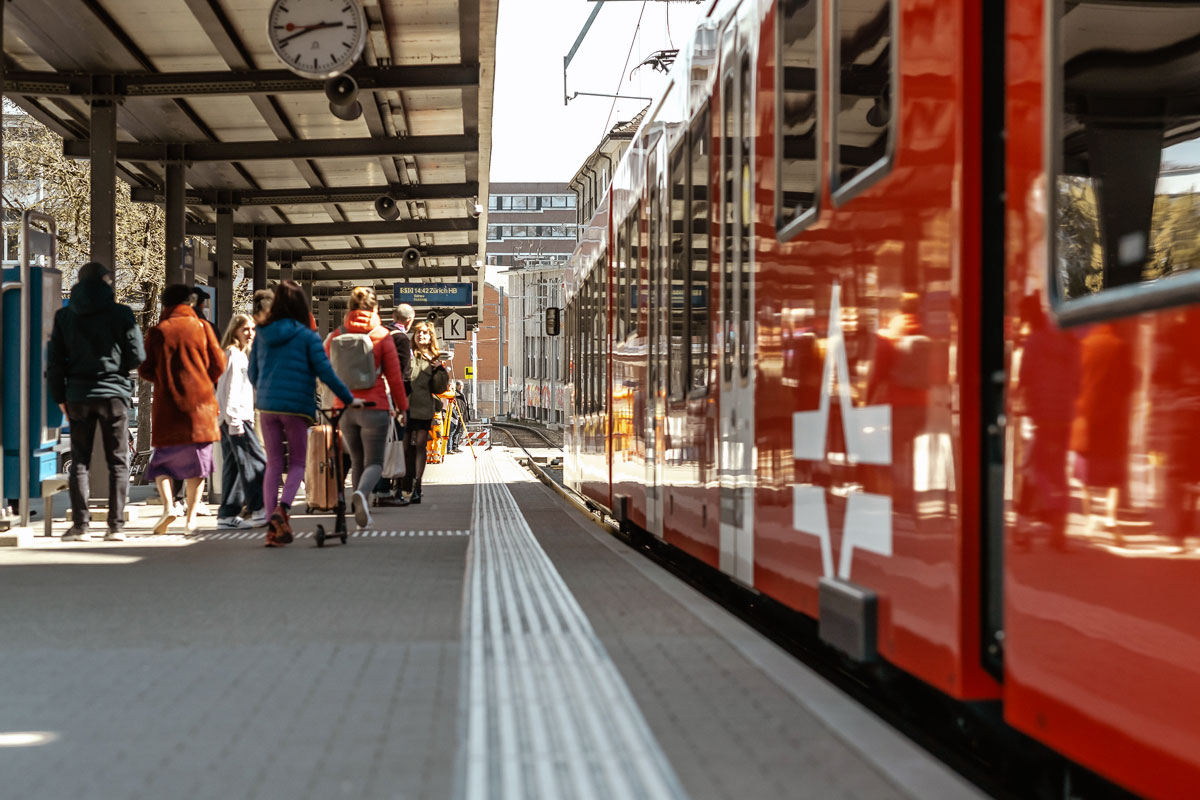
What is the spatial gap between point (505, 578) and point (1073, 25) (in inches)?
220

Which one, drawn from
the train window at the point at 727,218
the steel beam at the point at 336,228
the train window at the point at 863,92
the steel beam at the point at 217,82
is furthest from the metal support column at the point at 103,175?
the steel beam at the point at 336,228

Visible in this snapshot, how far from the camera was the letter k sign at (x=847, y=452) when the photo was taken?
4.75m

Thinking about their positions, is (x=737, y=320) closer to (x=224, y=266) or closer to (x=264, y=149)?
(x=264, y=149)

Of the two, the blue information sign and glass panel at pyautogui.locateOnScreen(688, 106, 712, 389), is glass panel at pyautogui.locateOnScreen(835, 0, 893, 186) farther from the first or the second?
the blue information sign

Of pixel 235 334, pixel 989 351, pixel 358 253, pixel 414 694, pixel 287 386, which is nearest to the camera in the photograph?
pixel 989 351

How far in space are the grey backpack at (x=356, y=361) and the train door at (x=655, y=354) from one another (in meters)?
2.39

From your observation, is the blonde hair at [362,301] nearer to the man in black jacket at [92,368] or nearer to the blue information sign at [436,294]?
the man in black jacket at [92,368]

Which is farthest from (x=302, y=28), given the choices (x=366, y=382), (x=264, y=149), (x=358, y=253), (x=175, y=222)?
(x=358, y=253)

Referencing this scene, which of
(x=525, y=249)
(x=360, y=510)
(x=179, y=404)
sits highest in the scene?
(x=525, y=249)

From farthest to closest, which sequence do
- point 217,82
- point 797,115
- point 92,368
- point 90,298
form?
point 217,82 < point 90,298 < point 92,368 < point 797,115

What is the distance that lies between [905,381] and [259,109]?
1517 cm

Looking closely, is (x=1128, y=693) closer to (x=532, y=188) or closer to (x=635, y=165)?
(x=635, y=165)

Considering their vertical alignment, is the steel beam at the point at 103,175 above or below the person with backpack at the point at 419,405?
above

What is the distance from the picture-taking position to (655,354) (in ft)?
33.9
